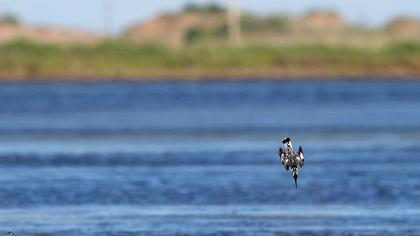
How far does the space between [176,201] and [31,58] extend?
56.3 meters

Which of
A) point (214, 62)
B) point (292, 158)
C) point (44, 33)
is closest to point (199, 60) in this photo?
point (214, 62)

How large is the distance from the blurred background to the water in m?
0.04

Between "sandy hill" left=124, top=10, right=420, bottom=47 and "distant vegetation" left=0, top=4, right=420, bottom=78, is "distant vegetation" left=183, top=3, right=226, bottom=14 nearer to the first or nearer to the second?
"sandy hill" left=124, top=10, right=420, bottom=47

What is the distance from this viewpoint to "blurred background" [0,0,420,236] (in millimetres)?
20641

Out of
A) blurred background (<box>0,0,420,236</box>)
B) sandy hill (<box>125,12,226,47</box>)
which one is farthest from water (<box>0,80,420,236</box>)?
sandy hill (<box>125,12,226,47</box>)

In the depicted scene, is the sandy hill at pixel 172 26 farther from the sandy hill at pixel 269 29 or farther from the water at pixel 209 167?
the water at pixel 209 167

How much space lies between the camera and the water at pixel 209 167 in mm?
20047

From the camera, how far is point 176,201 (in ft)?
73.3

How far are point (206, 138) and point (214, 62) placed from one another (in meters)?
40.7

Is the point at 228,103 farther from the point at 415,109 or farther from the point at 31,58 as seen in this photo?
the point at 31,58

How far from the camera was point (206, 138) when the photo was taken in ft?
117

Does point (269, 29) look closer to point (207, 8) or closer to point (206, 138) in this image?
point (207, 8)

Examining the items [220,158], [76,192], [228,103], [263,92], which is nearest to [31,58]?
[263,92]

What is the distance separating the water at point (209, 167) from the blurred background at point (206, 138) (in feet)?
0.13
